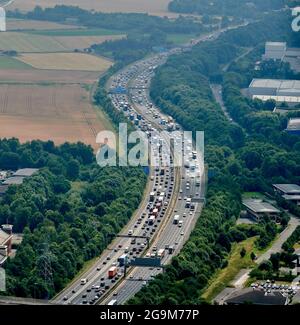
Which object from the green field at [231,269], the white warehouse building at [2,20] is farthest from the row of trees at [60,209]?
the white warehouse building at [2,20]

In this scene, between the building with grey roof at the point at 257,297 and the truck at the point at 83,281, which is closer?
the building with grey roof at the point at 257,297

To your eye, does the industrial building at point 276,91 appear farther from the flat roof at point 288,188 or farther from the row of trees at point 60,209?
the flat roof at point 288,188

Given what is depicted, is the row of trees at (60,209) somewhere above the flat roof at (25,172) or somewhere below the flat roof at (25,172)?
above

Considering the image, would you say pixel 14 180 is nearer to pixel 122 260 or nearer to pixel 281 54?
pixel 122 260

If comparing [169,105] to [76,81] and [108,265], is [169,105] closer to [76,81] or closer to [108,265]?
[76,81]

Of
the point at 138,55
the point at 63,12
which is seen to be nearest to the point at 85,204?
the point at 138,55

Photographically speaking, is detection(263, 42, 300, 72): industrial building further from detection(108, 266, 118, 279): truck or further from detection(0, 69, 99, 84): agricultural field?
detection(108, 266, 118, 279): truck
